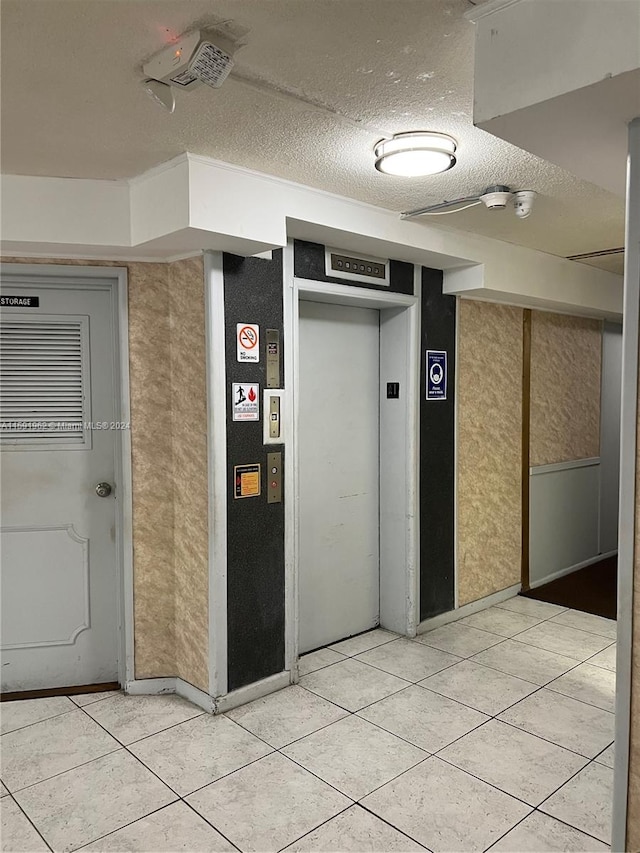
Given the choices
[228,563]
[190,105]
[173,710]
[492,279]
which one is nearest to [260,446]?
[228,563]

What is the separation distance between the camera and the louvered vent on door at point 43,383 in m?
3.27

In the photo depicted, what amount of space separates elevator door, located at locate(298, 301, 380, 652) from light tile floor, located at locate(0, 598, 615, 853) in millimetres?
381

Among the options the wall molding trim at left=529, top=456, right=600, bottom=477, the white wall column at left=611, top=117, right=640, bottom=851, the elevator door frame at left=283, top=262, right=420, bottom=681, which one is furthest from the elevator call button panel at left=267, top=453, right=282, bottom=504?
the wall molding trim at left=529, top=456, right=600, bottom=477

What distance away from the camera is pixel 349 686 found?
137 inches

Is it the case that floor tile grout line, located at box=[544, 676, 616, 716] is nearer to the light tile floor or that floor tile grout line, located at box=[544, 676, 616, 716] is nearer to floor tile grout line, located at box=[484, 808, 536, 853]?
the light tile floor

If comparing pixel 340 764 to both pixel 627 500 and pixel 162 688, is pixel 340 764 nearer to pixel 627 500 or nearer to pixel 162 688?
pixel 162 688

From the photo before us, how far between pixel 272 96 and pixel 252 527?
6.49 ft

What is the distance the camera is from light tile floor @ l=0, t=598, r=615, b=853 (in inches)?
91.7

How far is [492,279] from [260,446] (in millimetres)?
1977

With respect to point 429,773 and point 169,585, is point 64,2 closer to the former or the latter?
point 169,585

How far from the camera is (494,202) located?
307 centimetres

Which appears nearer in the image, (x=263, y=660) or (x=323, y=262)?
(x=263, y=660)

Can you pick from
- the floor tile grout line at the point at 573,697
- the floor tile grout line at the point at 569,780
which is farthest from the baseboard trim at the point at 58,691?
the floor tile grout line at the point at 573,697

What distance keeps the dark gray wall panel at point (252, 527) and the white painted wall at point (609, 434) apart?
386 cm
